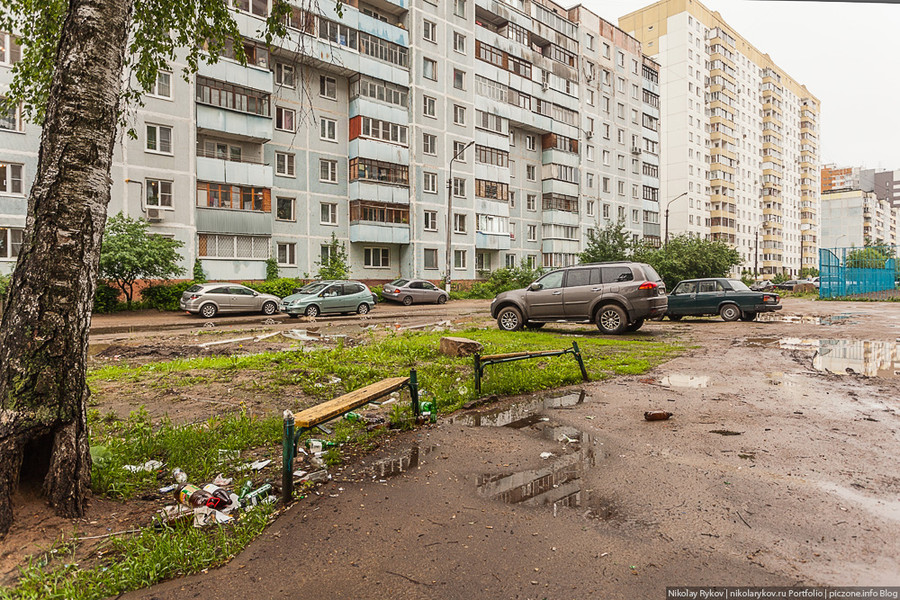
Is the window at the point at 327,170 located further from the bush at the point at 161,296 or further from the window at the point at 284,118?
the bush at the point at 161,296

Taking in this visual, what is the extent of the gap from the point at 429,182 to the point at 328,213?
830 centimetres

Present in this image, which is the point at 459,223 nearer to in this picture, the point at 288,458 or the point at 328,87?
the point at 328,87

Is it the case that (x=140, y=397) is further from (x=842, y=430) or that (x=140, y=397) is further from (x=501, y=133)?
(x=501, y=133)

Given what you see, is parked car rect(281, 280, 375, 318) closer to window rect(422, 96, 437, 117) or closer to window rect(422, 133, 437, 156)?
window rect(422, 133, 437, 156)

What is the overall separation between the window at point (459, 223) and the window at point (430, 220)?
6.72 ft

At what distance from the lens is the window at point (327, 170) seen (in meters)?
35.0

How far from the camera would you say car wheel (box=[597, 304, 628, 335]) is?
14406mm

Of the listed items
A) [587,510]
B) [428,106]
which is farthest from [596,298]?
[428,106]

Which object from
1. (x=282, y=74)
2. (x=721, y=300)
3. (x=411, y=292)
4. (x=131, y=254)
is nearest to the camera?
(x=721, y=300)

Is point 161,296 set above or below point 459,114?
below

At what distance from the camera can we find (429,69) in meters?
39.5

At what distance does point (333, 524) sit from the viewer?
140 inches

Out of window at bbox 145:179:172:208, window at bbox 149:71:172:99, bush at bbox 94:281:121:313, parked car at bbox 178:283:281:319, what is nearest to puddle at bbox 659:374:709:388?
parked car at bbox 178:283:281:319

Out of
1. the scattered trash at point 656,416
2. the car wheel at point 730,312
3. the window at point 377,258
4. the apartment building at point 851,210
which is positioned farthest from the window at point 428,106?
the apartment building at point 851,210
